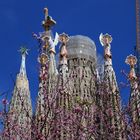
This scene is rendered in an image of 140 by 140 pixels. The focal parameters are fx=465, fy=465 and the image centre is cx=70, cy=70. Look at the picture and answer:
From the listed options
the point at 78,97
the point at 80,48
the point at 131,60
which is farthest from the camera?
the point at 80,48

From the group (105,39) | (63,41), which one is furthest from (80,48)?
(63,41)

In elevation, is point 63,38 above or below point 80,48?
below

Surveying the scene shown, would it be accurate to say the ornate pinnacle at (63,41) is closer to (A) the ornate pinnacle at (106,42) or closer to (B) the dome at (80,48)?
(A) the ornate pinnacle at (106,42)

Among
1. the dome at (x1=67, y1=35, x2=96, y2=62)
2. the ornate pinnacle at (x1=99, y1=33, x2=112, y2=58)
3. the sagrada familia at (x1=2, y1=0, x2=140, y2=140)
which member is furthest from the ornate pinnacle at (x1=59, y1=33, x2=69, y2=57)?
the dome at (x1=67, y1=35, x2=96, y2=62)

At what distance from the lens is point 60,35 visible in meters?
46.2

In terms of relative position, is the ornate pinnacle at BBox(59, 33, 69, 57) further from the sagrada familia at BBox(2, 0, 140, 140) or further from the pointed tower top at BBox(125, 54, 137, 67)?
the pointed tower top at BBox(125, 54, 137, 67)

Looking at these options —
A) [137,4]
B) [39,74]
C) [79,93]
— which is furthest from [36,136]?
[137,4]

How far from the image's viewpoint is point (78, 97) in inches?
1469

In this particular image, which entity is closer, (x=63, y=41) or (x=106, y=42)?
(x=63, y=41)

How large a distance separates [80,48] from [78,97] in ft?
63.8

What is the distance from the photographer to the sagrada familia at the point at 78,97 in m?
13.7

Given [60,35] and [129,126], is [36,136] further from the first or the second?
[60,35]

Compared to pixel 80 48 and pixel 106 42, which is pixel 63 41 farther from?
pixel 80 48

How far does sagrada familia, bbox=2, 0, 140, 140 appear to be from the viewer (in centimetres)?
1368
